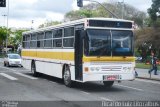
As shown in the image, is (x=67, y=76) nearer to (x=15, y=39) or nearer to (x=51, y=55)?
(x=51, y=55)

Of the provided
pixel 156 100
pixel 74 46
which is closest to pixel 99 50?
pixel 74 46

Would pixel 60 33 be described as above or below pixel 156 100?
above

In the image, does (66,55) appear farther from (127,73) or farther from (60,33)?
(127,73)

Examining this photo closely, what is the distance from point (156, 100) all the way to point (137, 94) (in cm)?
212

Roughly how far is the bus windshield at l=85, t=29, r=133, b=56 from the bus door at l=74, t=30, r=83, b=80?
1.93 feet

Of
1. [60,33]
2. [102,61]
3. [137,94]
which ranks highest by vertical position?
[60,33]

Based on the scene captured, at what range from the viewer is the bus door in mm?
17578

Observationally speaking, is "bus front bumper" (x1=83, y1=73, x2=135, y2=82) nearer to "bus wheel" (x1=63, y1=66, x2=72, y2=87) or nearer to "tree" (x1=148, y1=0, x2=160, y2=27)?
"bus wheel" (x1=63, y1=66, x2=72, y2=87)

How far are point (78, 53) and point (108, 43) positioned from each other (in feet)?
4.92

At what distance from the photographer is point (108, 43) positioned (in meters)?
17.3

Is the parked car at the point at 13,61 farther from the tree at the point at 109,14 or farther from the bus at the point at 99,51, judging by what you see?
the tree at the point at 109,14

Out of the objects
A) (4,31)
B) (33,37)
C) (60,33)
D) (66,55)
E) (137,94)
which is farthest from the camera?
(4,31)

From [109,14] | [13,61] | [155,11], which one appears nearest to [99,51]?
[13,61]

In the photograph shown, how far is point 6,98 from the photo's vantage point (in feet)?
47.9
